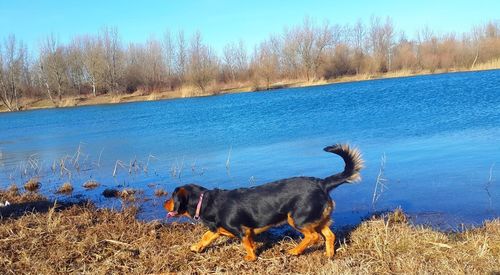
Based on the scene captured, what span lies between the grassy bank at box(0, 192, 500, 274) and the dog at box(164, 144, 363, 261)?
0.24 m

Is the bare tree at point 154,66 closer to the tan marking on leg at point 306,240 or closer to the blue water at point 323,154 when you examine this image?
the blue water at point 323,154

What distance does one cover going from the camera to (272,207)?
5.43 m

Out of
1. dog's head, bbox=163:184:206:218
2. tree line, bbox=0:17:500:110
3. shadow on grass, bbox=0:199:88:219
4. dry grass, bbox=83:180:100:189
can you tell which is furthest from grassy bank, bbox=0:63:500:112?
dog's head, bbox=163:184:206:218

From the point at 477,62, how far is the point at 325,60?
1925 centimetres

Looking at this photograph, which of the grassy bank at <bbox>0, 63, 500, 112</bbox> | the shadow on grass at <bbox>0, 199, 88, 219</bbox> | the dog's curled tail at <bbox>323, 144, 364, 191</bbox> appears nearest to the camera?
the dog's curled tail at <bbox>323, 144, 364, 191</bbox>

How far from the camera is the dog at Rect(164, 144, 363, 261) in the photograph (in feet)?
17.5

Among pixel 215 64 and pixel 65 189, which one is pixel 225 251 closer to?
pixel 65 189

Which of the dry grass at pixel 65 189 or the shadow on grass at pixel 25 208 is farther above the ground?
the shadow on grass at pixel 25 208

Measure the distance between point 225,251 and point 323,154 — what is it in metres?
8.02

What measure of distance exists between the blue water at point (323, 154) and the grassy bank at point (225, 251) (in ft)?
5.71

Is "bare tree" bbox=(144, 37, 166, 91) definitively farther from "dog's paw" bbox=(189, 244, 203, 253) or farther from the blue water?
"dog's paw" bbox=(189, 244, 203, 253)

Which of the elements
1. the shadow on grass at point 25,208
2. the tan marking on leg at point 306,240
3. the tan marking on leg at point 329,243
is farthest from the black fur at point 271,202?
the shadow on grass at point 25,208

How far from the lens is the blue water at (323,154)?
8.52 meters

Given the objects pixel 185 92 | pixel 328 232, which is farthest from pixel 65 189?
pixel 185 92
